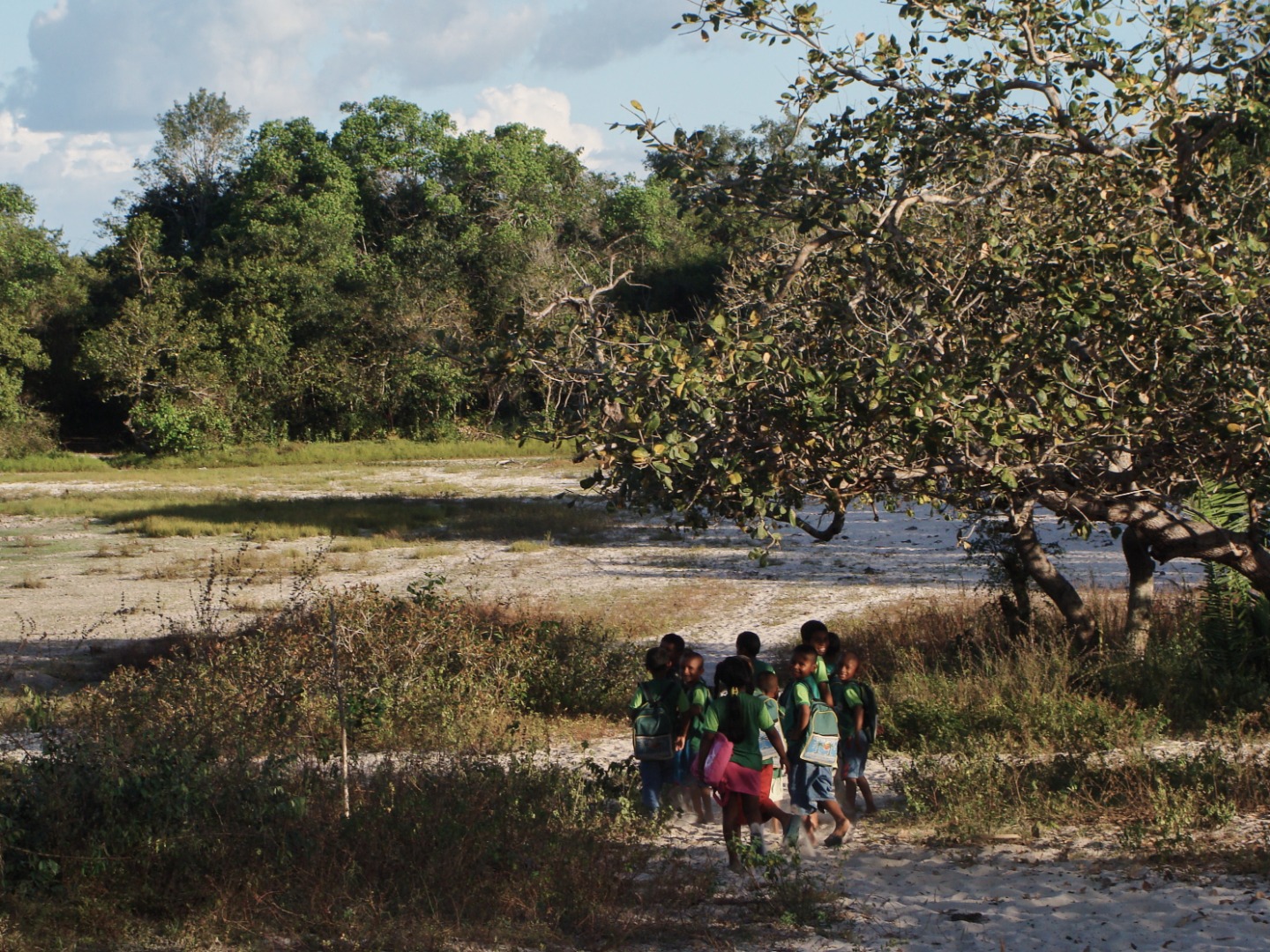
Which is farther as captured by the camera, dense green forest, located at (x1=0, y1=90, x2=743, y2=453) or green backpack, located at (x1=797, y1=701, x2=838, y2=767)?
dense green forest, located at (x1=0, y1=90, x2=743, y2=453)

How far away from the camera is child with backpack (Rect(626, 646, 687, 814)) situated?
673 cm

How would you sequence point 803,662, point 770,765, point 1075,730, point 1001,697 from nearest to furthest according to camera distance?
point 770,765 < point 803,662 < point 1075,730 < point 1001,697

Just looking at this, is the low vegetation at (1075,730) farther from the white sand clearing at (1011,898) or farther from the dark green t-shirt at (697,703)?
the dark green t-shirt at (697,703)

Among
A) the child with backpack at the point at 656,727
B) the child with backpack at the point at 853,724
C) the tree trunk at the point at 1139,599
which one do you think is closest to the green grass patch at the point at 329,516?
the tree trunk at the point at 1139,599

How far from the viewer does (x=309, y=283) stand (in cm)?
4244

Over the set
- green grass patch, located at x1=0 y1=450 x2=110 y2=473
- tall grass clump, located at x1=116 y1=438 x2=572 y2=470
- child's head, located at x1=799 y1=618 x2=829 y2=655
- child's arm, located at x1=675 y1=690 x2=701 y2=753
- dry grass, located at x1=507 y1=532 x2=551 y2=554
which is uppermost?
tall grass clump, located at x1=116 y1=438 x2=572 y2=470

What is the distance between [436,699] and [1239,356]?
5919mm

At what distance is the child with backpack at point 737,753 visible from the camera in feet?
20.9

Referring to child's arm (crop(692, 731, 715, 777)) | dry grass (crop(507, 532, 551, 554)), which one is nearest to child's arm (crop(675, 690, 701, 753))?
child's arm (crop(692, 731, 715, 777))

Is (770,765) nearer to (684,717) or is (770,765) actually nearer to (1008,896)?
(684,717)

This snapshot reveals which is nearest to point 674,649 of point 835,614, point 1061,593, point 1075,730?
point 1075,730

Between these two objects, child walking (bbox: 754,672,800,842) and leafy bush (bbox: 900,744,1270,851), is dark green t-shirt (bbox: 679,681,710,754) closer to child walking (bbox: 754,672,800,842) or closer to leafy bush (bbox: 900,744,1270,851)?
child walking (bbox: 754,672,800,842)

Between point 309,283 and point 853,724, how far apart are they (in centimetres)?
3834

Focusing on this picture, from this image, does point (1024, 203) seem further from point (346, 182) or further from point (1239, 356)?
point (346, 182)
